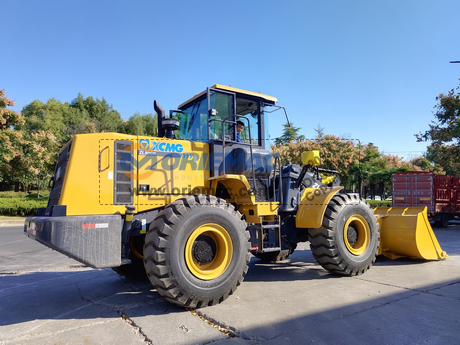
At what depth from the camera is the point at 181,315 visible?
4059mm

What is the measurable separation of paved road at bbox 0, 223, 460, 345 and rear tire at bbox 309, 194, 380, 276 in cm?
28

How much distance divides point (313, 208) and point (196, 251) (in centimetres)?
246

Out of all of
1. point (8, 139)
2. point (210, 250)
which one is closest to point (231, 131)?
point (210, 250)

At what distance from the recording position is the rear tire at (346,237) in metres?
5.73

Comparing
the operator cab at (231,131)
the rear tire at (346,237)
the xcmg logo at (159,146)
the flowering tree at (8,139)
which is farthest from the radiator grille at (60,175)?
the flowering tree at (8,139)

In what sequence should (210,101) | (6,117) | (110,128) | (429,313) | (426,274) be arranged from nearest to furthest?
(429,313)
(210,101)
(426,274)
(6,117)
(110,128)

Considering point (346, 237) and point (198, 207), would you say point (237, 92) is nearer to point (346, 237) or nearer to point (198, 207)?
point (198, 207)

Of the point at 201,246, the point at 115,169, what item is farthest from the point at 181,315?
the point at 115,169

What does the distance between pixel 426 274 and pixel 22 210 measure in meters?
22.6

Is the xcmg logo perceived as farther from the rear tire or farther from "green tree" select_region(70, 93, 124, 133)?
"green tree" select_region(70, 93, 124, 133)

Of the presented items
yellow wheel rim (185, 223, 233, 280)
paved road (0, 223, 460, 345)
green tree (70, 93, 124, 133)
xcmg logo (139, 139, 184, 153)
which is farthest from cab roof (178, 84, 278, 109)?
green tree (70, 93, 124, 133)

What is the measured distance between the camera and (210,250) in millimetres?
4562

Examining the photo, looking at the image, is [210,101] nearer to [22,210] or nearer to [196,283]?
[196,283]

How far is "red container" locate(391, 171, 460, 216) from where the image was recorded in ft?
53.4
